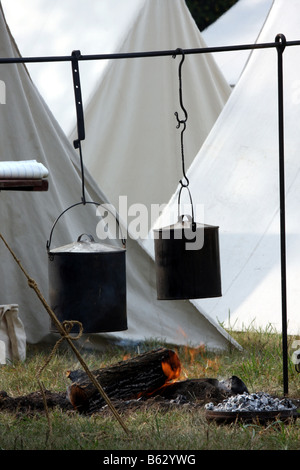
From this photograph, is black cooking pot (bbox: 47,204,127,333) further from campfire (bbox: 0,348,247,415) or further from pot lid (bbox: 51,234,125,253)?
campfire (bbox: 0,348,247,415)

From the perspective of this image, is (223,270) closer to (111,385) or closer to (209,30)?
(111,385)

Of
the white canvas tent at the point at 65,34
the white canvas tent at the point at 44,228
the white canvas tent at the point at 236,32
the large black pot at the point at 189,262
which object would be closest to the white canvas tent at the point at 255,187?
the white canvas tent at the point at 44,228

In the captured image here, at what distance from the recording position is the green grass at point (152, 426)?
280 centimetres

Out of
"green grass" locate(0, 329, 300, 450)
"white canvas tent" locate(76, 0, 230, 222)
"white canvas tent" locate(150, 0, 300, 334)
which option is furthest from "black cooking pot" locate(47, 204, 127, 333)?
"white canvas tent" locate(76, 0, 230, 222)

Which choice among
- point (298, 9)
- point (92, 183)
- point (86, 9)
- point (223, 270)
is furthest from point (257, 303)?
point (86, 9)

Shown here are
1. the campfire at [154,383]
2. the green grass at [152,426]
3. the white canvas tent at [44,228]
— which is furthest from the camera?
the white canvas tent at [44,228]

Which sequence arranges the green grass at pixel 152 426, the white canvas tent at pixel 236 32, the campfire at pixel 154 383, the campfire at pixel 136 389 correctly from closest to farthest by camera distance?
the green grass at pixel 152 426 → the campfire at pixel 136 389 → the campfire at pixel 154 383 → the white canvas tent at pixel 236 32

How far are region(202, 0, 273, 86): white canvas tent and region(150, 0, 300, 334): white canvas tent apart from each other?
3218 mm

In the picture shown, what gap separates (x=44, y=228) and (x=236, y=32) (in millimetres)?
5832

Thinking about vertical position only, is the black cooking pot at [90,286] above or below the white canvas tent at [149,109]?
below

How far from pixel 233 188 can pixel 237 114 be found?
0.55m

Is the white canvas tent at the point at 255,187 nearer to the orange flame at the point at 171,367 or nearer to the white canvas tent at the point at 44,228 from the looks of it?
the white canvas tent at the point at 44,228

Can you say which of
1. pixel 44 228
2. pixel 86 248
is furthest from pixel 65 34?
pixel 86 248

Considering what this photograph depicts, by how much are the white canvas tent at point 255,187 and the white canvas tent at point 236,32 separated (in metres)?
3.22
